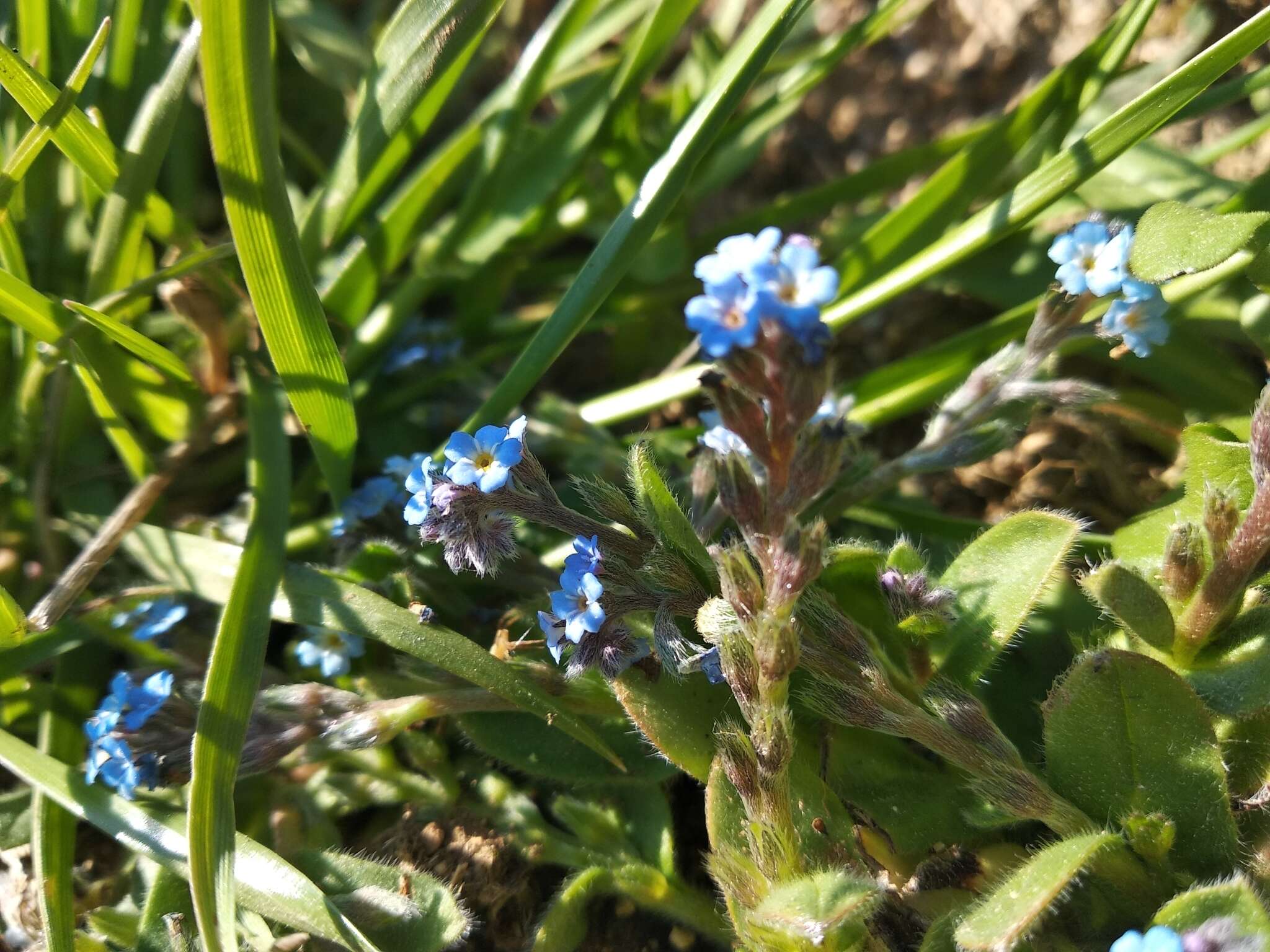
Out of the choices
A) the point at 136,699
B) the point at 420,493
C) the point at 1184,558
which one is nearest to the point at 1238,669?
the point at 1184,558

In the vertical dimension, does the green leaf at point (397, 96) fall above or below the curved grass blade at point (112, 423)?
above

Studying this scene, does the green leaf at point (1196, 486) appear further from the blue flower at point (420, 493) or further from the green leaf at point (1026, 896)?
the blue flower at point (420, 493)

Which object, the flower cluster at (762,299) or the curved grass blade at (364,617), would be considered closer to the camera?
the flower cluster at (762,299)

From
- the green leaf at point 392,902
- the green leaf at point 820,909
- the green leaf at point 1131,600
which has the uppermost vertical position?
the green leaf at point 392,902

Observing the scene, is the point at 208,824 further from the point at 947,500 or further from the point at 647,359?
the point at 947,500

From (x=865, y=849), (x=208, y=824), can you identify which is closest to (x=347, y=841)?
(x=208, y=824)

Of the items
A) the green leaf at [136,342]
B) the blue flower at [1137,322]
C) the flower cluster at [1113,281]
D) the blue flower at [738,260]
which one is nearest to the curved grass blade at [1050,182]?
the flower cluster at [1113,281]

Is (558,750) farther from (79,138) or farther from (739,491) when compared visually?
(79,138)

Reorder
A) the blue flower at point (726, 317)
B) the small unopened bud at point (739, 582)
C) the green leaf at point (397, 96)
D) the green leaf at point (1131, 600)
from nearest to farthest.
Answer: the blue flower at point (726, 317) → the small unopened bud at point (739, 582) → the green leaf at point (1131, 600) → the green leaf at point (397, 96)
